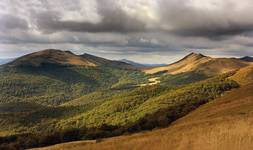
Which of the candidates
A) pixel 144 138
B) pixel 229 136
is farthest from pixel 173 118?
pixel 229 136

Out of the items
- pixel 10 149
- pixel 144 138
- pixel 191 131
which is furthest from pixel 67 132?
pixel 191 131

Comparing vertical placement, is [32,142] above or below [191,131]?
below

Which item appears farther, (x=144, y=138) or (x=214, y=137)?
(x=144, y=138)

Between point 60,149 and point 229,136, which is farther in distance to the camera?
point 60,149

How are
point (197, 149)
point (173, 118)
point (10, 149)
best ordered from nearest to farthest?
1. point (197, 149)
2. point (10, 149)
3. point (173, 118)

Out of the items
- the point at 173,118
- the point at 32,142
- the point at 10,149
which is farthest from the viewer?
the point at 173,118

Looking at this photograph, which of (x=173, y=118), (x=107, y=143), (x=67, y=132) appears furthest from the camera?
(x=173, y=118)

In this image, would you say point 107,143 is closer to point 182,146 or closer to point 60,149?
point 60,149

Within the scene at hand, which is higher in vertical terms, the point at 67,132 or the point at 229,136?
the point at 229,136

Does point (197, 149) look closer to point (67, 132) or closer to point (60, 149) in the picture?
point (60, 149)
